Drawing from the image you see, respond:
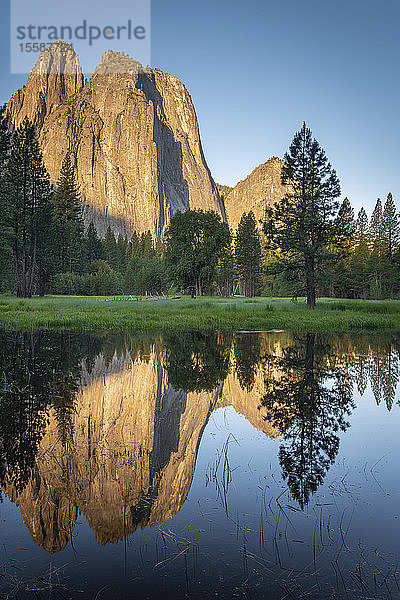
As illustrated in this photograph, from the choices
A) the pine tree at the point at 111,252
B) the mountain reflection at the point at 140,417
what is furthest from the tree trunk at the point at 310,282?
the pine tree at the point at 111,252

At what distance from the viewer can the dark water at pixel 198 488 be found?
2.71 meters

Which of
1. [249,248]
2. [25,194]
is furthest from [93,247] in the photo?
[25,194]

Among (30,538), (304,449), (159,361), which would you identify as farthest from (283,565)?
(159,361)

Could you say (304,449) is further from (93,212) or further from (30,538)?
(93,212)

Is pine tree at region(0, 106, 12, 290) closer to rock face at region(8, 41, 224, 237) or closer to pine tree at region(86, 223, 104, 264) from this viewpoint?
pine tree at region(86, 223, 104, 264)

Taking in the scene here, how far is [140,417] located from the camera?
20.7 ft

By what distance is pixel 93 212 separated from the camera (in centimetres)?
16088

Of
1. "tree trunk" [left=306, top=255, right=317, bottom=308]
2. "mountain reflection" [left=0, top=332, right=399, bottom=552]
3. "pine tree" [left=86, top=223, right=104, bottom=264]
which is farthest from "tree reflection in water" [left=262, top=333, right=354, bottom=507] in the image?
"pine tree" [left=86, top=223, right=104, bottom=264]

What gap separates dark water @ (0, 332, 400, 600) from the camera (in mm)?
2715

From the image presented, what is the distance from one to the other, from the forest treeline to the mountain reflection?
79.6 feet

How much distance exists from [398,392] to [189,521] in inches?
259

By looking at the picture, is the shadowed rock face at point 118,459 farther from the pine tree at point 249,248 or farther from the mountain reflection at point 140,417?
the pine tree at point 249,248

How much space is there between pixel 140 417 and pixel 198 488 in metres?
2.43

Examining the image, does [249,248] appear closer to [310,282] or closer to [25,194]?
[25,194]
